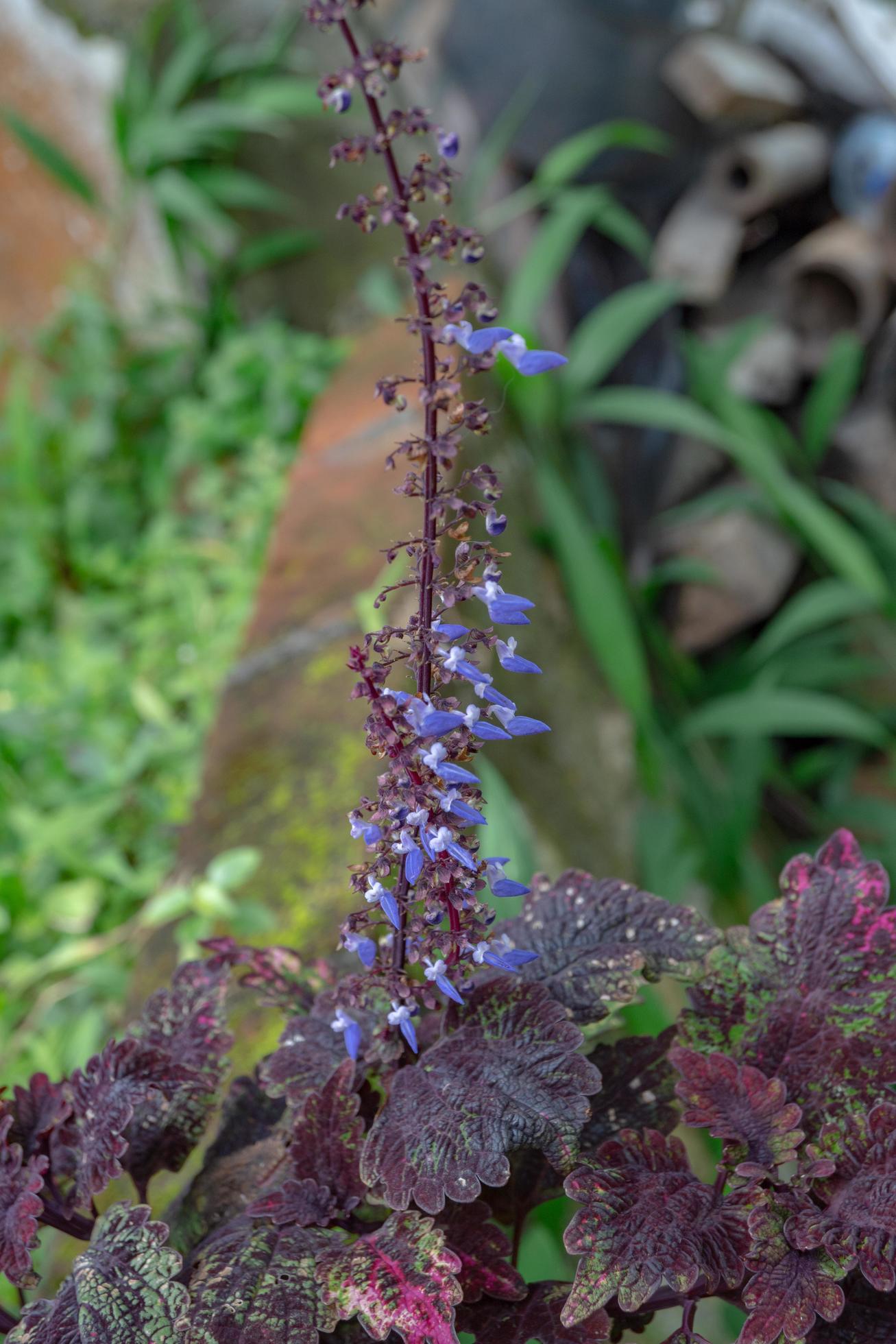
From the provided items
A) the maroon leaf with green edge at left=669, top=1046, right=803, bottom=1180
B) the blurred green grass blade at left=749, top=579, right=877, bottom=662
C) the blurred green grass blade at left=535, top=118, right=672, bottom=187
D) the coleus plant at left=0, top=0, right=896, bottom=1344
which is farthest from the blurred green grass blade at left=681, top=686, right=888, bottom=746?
the maroon leaf with green edge at left=669, top=1046, right=803, bottom=1180

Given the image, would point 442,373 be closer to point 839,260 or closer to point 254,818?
point 254,818

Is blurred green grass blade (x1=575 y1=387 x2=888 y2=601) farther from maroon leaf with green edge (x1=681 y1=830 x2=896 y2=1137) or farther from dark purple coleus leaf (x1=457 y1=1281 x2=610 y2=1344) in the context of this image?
dark purple coleus leaf (x1=457 y1=1281 x2=610 y2=1344)

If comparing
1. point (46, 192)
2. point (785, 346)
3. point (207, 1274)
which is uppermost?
point (46, 192)

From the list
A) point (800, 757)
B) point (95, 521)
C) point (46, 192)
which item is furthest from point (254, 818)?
point (46, 192)

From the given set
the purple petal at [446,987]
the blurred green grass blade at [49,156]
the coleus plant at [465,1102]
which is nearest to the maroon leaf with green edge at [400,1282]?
the coleus plant at [465,1102]

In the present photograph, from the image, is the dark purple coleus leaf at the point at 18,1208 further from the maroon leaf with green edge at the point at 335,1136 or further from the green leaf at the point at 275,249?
the green leaf at the point at 275,249
